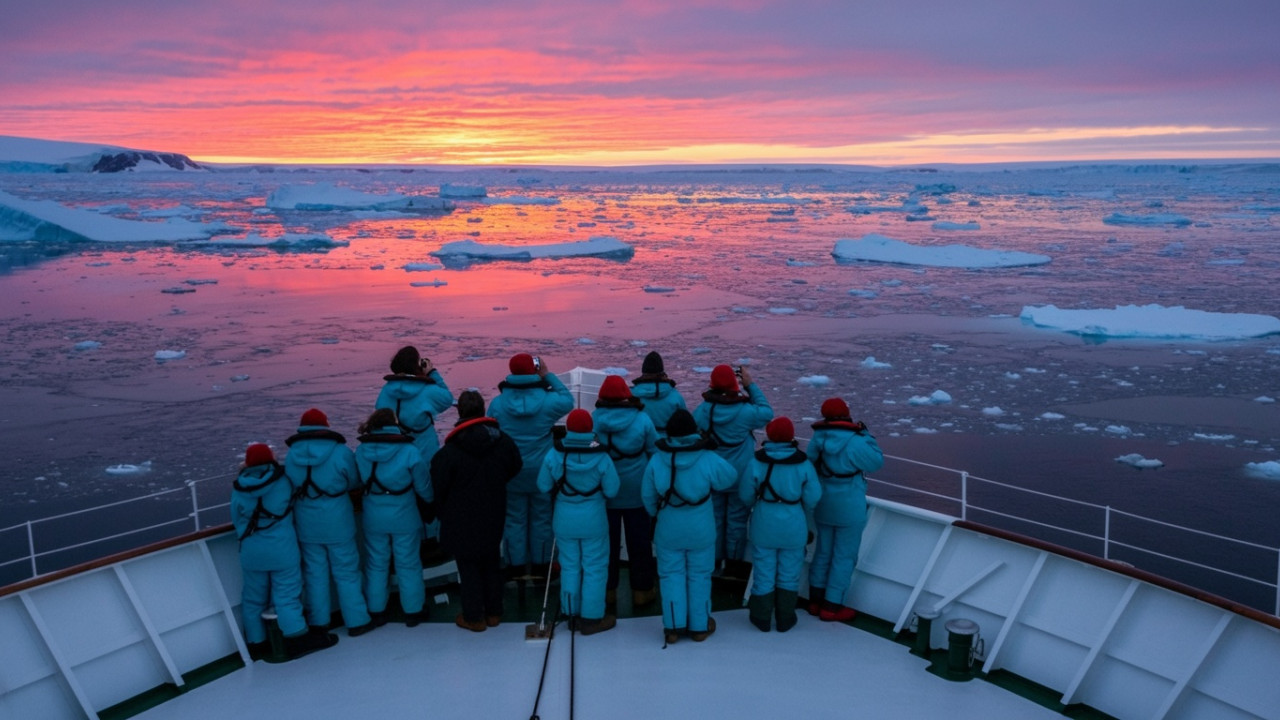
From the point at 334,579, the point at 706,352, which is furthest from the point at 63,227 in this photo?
the point at 334,579

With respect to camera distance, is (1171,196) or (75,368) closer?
(75,368)

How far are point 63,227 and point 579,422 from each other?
90.9 ft

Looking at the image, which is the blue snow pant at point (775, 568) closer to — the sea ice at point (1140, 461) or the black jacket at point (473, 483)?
the black jacket at point (473, 483)

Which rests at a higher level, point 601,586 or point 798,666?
point 601,586

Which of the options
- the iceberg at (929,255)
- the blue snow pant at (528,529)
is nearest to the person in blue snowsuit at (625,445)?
the blue snow pant at (528,529)

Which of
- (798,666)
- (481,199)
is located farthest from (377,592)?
(481,199)

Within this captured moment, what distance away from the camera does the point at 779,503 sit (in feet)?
12.0

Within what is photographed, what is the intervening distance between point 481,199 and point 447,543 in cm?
5369

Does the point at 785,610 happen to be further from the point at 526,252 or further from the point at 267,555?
the point at 526,252

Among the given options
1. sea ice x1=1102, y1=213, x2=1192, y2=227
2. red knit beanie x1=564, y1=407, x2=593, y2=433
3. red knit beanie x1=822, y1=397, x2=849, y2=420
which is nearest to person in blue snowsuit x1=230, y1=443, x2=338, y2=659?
red knit beanie x1=564, y1=407, x2=593, y2=433

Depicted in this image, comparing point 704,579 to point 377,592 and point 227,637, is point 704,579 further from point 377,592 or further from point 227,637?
point 227,637

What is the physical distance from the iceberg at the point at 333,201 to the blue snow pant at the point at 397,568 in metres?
38.5

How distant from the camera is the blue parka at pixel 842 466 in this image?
3758 mm

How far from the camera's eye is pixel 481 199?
55.8 metres
